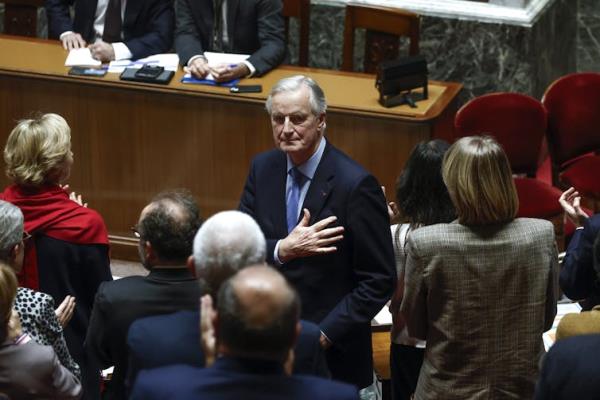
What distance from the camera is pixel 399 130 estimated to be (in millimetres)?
5488

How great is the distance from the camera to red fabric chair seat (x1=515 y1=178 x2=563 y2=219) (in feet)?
18.2

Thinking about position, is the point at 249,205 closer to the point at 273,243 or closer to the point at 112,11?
the point at 273,243

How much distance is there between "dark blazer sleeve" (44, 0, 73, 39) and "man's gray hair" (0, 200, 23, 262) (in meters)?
3.23

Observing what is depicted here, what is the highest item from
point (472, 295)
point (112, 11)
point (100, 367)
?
point (112, 11)

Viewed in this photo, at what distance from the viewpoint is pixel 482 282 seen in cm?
339

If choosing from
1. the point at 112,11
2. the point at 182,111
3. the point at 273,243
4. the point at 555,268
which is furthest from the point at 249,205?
the point at 112,11

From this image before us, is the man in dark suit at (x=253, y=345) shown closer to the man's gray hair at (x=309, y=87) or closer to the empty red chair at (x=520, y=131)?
the man's gray hair at (x=309, y=87)

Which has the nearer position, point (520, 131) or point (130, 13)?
point (520, 131)

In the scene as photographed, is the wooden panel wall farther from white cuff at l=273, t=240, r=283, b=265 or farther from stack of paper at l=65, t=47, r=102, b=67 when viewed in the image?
white cuff at l=273, t=240, r=283, b=265

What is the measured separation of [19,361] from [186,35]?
10.9ft

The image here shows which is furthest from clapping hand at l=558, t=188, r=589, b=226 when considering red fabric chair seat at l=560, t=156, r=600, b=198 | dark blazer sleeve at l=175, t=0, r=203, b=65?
dark blazer sleeve at l=175, t=0, r=203, b=65

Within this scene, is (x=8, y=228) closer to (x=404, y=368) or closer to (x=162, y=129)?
(x=404, y=368)

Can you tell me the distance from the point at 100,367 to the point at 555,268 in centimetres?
142

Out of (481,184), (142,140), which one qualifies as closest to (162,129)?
(142,140)
